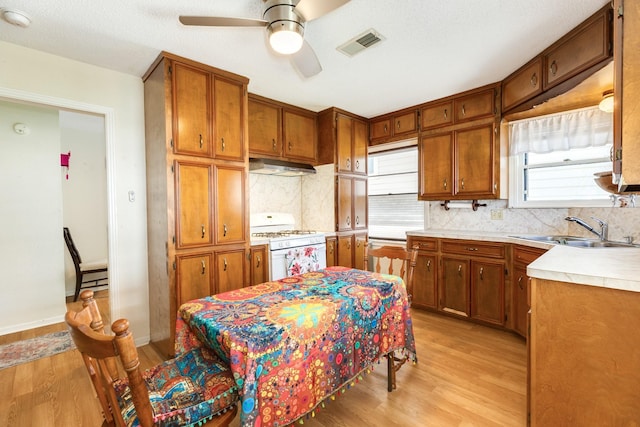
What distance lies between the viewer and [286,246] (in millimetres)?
3145

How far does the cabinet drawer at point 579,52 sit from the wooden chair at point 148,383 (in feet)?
9.17

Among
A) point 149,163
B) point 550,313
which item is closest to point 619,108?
point 550,313

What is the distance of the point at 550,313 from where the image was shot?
4.36 feet

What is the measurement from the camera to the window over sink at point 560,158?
8.73ft

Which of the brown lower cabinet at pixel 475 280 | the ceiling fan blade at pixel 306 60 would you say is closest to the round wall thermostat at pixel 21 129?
the ceiling fan blade at pixel 306 60

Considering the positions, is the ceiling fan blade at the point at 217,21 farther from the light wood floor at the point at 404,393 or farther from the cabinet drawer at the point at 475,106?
the cabinet drawer at the point at 475,106

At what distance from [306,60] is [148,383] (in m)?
2.04

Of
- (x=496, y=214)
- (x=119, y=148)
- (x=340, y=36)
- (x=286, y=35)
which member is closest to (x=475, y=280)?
(x=496, y=214)

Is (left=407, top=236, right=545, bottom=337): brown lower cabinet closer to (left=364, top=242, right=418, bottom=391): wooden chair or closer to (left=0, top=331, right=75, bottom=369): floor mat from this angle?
(left=364, top=242, right=418, bottom=391): wooden chair

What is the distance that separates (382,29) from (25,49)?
106 inches

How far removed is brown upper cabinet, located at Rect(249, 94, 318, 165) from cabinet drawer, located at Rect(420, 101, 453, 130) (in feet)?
4.55

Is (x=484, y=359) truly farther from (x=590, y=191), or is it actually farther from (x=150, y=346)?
(x=150, y=346)

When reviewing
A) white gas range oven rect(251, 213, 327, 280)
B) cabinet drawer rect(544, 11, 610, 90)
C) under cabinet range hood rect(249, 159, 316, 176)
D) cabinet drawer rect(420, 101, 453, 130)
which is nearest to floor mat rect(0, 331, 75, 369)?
white gas range oven rect(251, 213, 327, 280)

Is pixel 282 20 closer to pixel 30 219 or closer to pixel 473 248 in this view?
pixel 473 248
